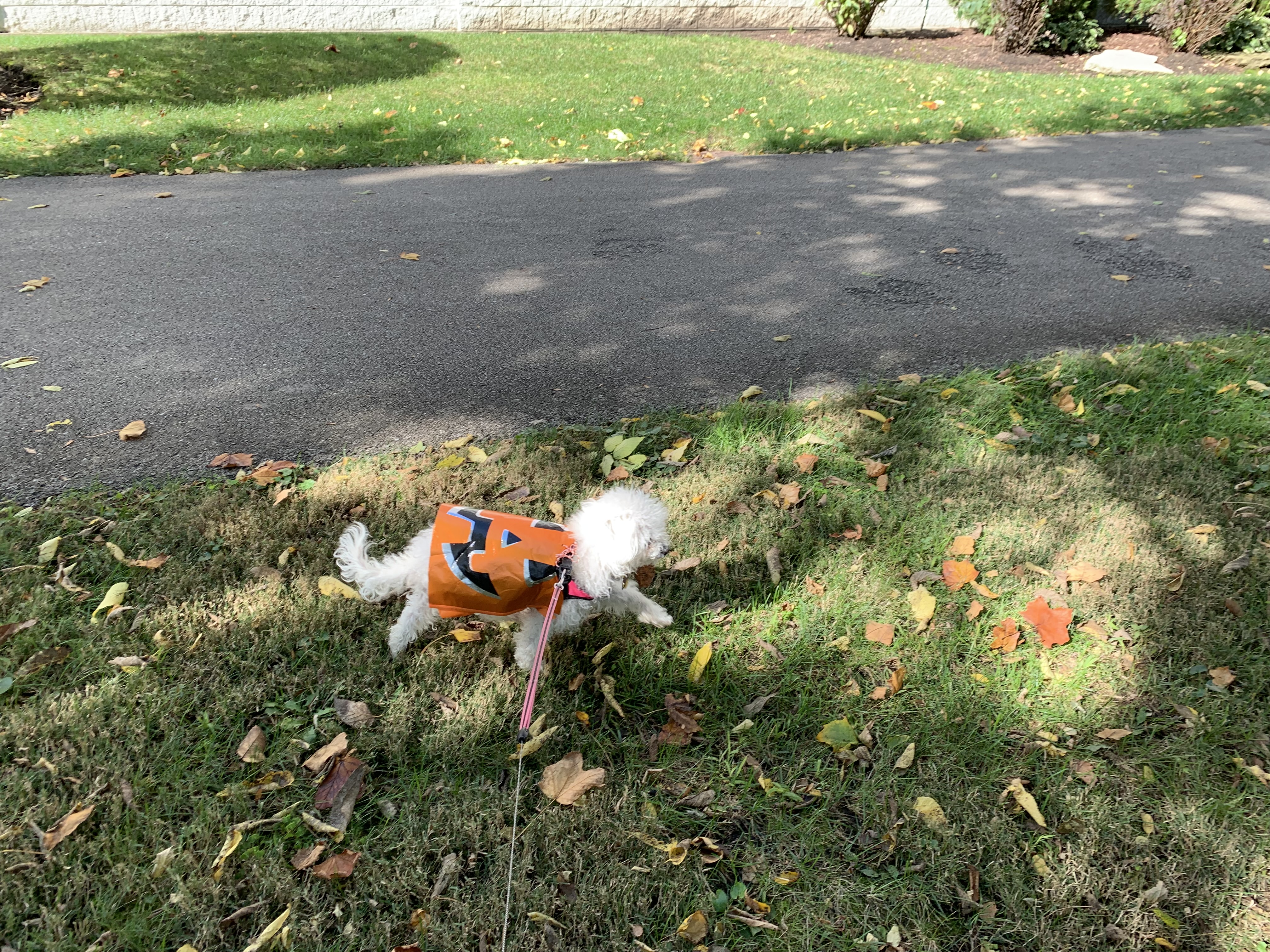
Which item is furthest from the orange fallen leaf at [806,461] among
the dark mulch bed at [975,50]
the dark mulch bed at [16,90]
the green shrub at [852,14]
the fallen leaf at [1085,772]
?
the green shrub at [852,14]

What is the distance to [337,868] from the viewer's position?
2.19 meters

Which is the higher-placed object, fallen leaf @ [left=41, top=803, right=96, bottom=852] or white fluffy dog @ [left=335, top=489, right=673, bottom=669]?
white fluffy dog @ [left=335, top=489, right=673, bottom=669]

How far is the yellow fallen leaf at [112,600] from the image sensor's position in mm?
2854

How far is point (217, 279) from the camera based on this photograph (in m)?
5.39

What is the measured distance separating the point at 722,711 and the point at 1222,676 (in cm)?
177

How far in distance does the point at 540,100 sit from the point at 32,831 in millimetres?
9724

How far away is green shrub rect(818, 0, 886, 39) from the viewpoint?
1467cm

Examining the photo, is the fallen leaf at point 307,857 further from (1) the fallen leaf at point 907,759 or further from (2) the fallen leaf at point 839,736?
(1) the fallen leaf at point 907,759

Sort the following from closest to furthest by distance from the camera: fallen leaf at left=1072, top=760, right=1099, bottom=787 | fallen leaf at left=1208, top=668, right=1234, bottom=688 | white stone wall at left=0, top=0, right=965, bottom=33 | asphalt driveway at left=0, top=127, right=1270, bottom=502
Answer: fallen leaf at left=1072, top=760, right=1099, bottom=787
fallen leaf at left=1208, top=668, right=1234, bottom=688
asphalt driveway at left=0, top=127, right=1270, bottom=502
white stone wall at left=0, top=0, right=965, bottom=33

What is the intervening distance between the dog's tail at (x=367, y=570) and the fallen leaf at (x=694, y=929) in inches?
57.1

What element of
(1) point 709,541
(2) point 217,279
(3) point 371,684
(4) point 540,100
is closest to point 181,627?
(3) point 371,684

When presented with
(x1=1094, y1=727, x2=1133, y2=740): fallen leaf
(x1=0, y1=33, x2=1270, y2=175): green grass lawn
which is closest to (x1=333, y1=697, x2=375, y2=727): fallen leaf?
(x1=1094, y1=727, x2=1133, y2=740): fallen leaf

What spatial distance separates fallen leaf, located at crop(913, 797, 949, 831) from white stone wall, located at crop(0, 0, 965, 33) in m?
16.6

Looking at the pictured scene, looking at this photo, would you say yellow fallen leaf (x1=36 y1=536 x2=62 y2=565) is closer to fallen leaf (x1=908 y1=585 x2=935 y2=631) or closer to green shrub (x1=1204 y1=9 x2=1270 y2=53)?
fallen leaf (x1=908 y1=585 x2=935 y2=631)
